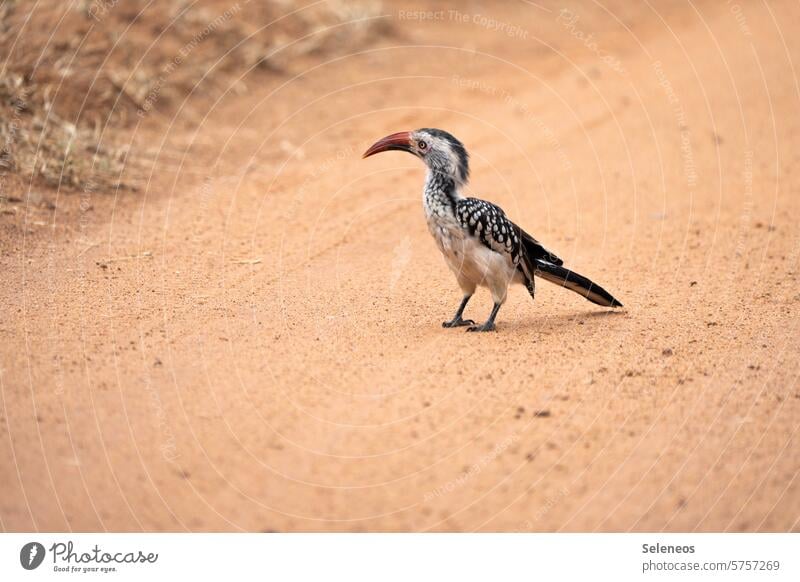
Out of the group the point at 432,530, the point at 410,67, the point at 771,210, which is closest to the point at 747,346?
the point at 432,530

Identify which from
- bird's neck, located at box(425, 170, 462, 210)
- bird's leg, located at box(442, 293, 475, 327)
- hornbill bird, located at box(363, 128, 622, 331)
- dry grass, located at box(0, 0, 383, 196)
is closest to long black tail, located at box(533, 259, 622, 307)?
hornbill bird, located at box(363, 128, 622, 331)

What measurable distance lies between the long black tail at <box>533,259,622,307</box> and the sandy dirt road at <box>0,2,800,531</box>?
0.18 m

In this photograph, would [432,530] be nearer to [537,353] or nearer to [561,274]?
[537,353]

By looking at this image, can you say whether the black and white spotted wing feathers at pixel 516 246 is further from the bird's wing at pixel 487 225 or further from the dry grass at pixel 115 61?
the dry grass at pixel 115 61

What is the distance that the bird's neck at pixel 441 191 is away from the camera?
6176 millimetres

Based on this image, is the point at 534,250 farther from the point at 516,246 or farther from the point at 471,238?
the point at 471,238

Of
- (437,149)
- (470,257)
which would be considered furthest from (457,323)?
(437,149)

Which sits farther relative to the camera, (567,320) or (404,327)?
(567,320)

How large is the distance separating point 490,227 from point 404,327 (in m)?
0.93

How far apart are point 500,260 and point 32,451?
3.19 metres

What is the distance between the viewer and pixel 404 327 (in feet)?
20.8

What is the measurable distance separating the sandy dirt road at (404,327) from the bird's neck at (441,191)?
0.88m

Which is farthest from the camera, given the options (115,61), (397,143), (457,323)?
(115,61)

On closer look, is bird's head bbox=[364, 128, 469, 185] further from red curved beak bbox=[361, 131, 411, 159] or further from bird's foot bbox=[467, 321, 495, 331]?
bird's foot bbox=[467, 321, 495, 331]
